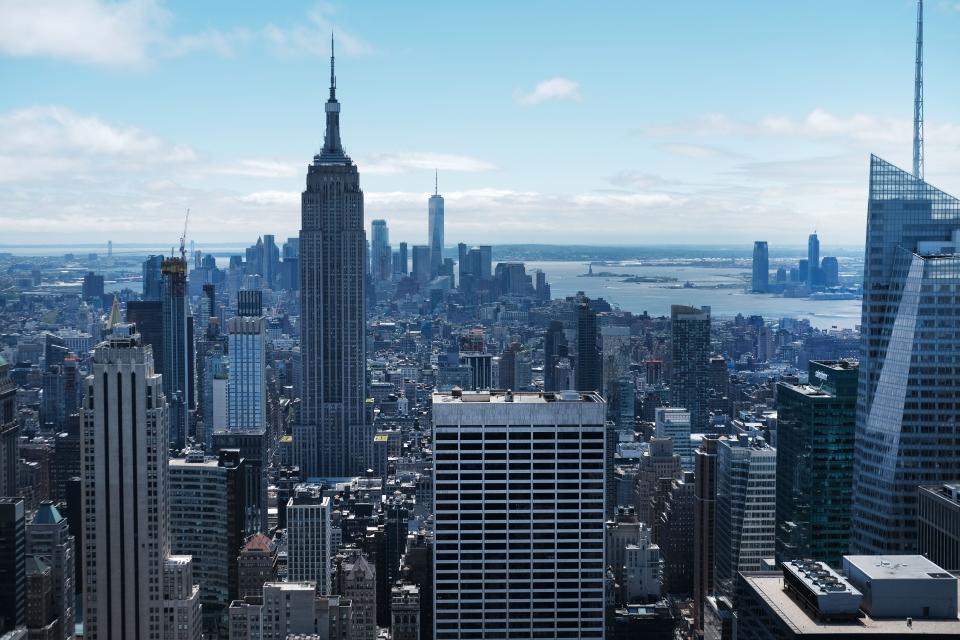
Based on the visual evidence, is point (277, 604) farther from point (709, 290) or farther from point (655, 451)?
point (709, 290)

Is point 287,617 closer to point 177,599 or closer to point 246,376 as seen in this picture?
point 177,599

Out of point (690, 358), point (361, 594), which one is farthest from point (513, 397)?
point (690, 358)

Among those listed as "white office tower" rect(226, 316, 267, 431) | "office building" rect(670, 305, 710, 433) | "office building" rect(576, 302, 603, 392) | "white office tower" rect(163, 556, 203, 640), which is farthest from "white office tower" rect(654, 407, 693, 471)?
"white office tower" rect(163, 556, 203, 640)

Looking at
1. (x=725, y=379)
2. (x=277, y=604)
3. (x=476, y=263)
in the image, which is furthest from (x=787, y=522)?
(x=476, y=263)

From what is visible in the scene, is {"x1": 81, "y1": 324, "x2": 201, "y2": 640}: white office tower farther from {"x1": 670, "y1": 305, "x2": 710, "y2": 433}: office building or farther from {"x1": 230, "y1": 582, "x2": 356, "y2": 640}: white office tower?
{"x1": 670, "y1": 305, "x2": 710, "y2": 433}: office building

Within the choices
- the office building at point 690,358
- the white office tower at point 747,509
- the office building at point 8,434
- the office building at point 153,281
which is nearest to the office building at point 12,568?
the office building at point 8,434

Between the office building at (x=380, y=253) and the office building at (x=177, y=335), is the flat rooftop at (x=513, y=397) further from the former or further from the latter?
the office building at (x=380, y=253)
